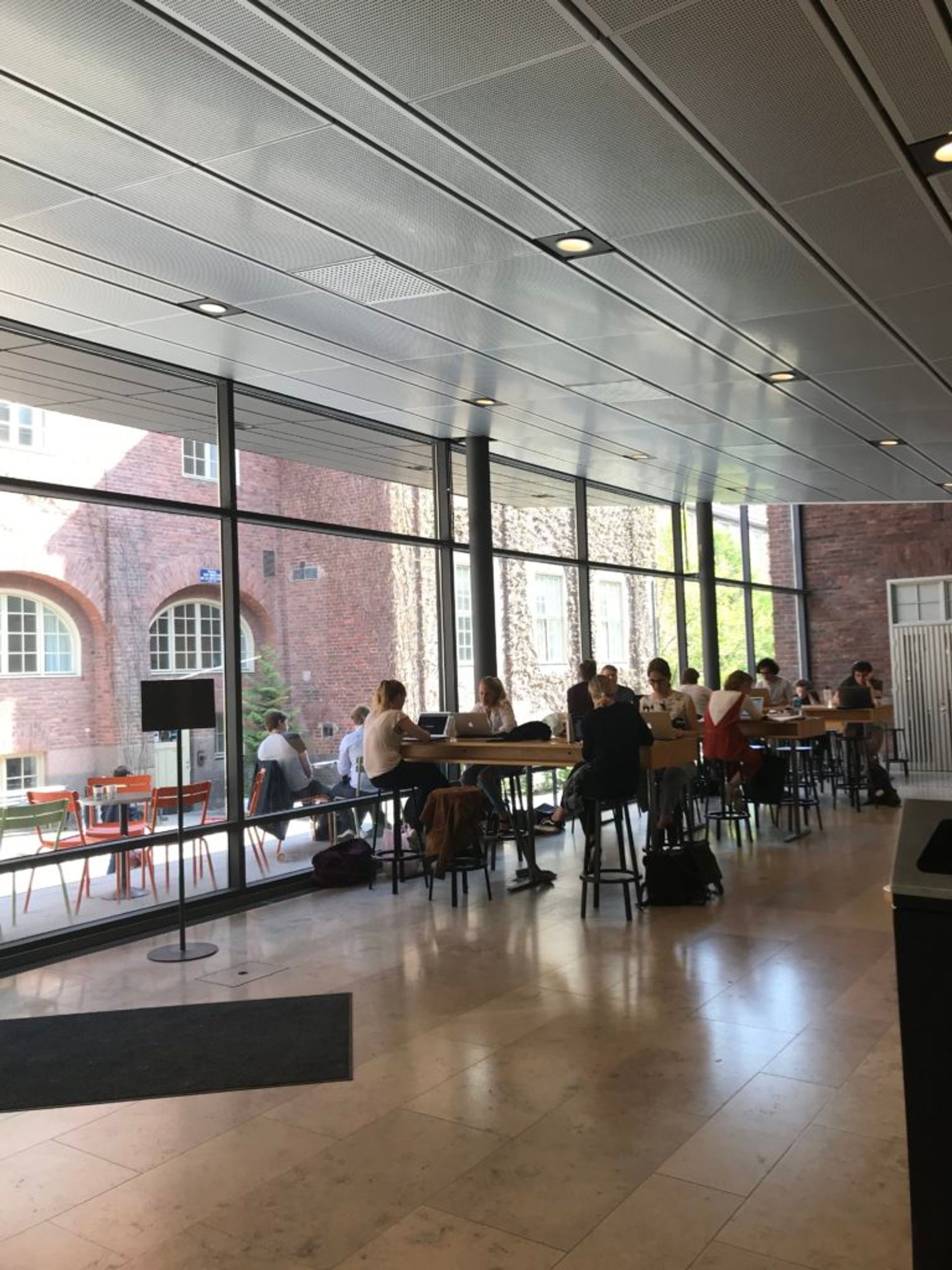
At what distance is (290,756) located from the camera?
764 cm

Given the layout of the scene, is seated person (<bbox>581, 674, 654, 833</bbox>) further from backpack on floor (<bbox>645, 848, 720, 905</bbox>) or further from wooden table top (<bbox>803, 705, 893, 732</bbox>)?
wooden table top (<bbox>803, 705, 893, 732</bbox>)

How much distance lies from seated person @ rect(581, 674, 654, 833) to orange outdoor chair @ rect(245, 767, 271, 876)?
2398mm

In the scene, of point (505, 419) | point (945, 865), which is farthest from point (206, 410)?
point (945, 865)

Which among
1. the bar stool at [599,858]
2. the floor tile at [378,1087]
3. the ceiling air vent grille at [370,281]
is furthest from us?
the bar stool at [599,858]

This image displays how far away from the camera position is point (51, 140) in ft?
12.3

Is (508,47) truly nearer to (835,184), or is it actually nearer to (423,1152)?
(835,184)

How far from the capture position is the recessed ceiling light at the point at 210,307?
219 inches

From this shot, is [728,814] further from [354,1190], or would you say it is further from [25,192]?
[25,192]

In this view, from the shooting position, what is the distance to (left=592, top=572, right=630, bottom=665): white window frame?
1150cm

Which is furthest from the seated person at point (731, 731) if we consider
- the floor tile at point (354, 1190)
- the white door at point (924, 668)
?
the white door at point (924, 668)

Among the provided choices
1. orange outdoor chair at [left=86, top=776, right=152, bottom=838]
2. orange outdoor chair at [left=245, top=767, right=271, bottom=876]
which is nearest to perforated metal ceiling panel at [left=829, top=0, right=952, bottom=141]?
orange outdoor chair at [left=86, top=776, right=152, bottom=838]

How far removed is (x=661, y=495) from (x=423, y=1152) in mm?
9955

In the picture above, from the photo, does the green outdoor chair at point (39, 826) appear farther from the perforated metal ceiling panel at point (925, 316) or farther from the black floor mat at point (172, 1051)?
the perforated metal ceiling panel at point (925, 316)

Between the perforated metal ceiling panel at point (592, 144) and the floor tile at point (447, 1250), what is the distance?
337 centimetres
